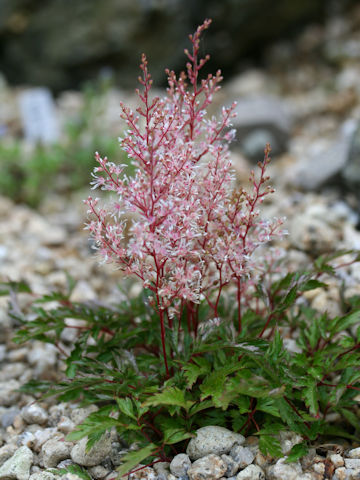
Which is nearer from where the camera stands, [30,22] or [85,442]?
[85,442]

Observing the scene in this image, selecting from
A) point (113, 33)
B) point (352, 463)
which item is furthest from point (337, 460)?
point (113, 33)

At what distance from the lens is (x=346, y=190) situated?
3.52 metres

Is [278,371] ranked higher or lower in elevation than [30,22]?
lower

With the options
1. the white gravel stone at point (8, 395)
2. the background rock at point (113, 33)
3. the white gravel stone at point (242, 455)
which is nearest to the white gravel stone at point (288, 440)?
the white gravel stone at point (242, 455)

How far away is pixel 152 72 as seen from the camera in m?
5.71

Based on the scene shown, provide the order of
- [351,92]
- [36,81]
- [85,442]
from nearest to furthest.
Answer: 1. [85,442]
2. [351,92]
3. [36,81]

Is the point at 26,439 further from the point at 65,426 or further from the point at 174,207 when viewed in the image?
the point at 174,207

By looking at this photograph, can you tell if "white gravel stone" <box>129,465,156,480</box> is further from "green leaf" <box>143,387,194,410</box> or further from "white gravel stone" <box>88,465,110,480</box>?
"green leaf" <box>143,387,194,410</box>

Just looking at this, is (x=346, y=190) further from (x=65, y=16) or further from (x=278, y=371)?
(x=65, y=16)

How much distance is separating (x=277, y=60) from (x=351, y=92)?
4.77ft

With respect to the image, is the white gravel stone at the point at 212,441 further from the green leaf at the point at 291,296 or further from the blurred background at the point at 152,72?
the blurred background at the point at 152,72

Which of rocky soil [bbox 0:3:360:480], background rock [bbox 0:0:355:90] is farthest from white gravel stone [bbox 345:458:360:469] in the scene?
background rock [bbox 0:0:355:90]

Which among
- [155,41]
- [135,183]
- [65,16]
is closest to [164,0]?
[155,41]

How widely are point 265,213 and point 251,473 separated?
2162 millimetres
